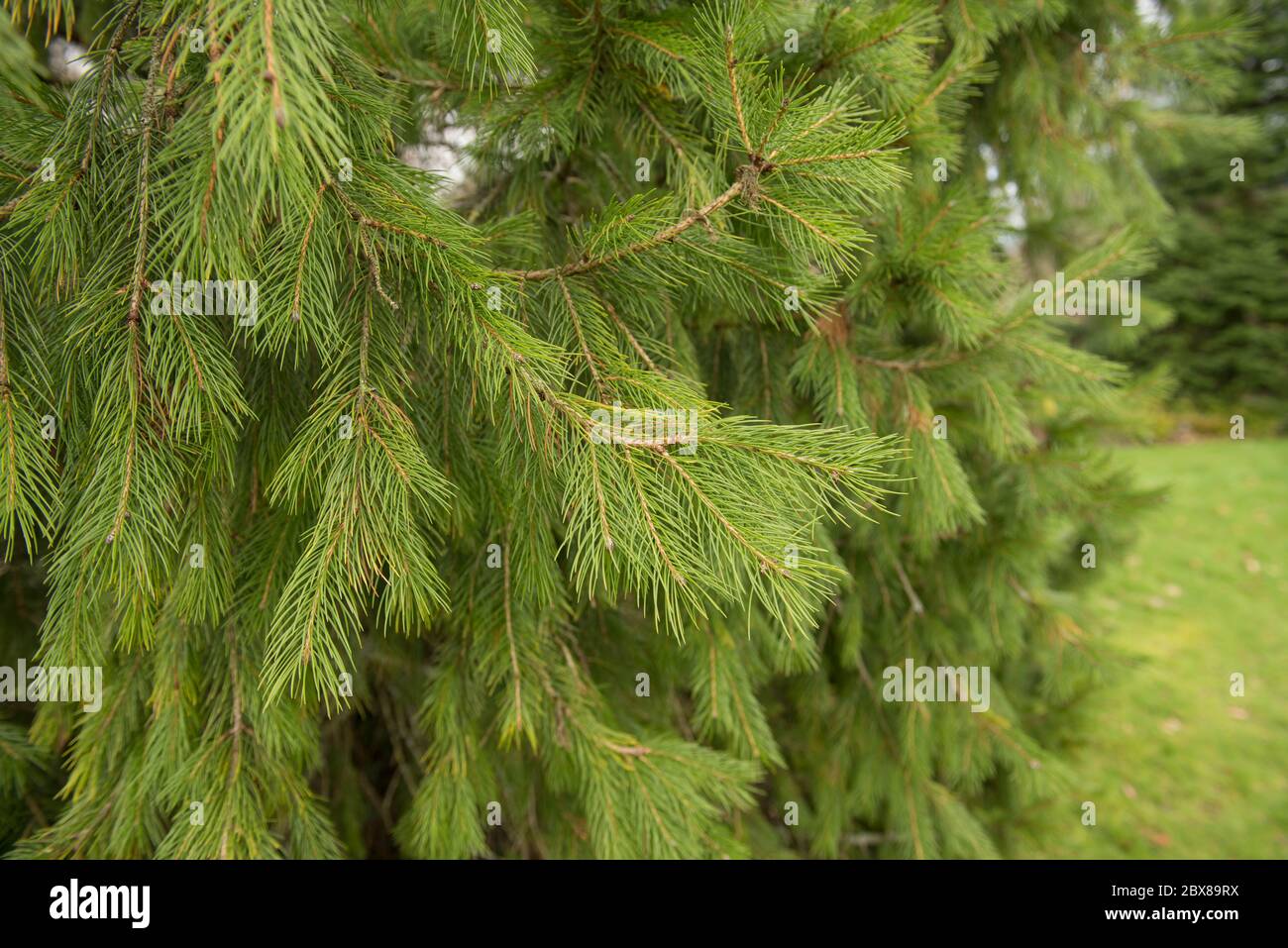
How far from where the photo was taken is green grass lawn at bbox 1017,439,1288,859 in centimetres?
347

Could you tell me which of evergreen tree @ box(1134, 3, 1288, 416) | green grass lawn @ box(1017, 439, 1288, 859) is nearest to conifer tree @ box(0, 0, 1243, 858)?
green grass lawn @ box(1017, 439, 1288, 859)

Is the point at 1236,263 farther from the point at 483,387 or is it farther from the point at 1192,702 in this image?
the point at 483,387

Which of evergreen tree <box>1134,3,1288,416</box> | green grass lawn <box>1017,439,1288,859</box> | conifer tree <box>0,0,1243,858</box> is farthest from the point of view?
evergreen tree <box>1134,3,1288,416</box>

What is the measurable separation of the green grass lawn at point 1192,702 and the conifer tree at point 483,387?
1.60 meters

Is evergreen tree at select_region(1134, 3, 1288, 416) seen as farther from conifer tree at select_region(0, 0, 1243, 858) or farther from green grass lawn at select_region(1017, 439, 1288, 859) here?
conifer tree at select_region(0, 0, 1243, 858)

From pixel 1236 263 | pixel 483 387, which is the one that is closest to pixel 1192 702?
pixel 483 387

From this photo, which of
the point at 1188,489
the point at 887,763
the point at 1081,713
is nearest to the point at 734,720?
the point at 887,763

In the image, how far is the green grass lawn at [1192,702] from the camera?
11.4ft

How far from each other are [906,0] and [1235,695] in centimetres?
557

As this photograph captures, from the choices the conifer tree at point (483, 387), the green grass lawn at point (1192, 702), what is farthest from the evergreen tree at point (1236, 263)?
the conifer tree at point (483, 387)

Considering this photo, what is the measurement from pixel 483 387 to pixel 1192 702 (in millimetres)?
5704

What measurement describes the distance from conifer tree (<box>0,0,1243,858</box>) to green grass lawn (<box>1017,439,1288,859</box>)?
160 cm
